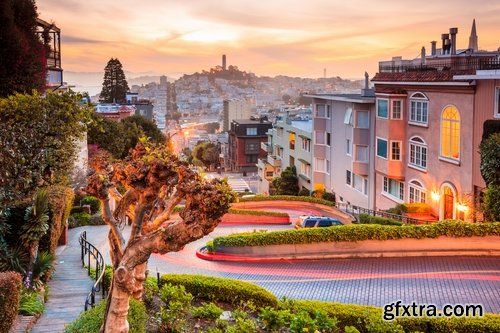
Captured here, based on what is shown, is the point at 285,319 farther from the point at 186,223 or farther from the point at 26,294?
the point at 26,294

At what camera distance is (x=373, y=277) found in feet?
66.5

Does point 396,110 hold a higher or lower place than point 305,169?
higher

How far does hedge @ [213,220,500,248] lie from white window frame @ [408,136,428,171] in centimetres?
1153

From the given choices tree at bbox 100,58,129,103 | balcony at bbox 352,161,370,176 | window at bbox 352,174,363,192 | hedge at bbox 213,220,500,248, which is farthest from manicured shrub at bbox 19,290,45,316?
tree at bbox 100,58,129,103

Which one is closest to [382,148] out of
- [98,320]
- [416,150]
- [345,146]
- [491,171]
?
[416,150]

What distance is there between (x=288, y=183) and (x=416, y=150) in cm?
2487

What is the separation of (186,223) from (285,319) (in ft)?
13.3

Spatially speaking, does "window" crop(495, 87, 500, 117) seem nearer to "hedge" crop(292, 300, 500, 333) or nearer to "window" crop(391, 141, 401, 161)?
"window" crop(391, 141, 401, 161)

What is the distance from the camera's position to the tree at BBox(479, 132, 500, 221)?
2489cm

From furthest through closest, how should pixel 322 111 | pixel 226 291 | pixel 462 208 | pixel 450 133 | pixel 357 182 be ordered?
pixel 322 111
pixel 357 182
pixel 450 133
pixel 462 208
pixel 226 291

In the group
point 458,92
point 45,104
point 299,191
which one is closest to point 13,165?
point 45,104

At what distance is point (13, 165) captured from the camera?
2047cm

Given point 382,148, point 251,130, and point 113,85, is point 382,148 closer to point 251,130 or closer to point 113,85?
point 113,85

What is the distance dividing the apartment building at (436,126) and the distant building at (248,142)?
61.3 metres
